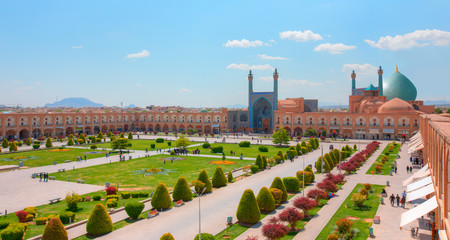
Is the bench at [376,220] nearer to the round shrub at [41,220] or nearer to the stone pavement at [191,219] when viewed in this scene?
the stone pavement at [191,219]

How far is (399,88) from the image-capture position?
7331 cm

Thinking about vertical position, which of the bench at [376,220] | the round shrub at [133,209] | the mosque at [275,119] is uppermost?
the mosque at [275,119]

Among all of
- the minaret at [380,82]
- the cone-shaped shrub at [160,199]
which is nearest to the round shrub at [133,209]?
the cone-shaped shrub at [160,199]

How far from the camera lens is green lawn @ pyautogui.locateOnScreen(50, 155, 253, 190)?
2625 cm

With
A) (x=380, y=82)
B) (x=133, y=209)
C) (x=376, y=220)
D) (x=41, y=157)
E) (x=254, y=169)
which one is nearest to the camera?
(x=376, y=220)

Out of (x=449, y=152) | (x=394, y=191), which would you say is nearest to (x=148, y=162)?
(x=394, y=191)

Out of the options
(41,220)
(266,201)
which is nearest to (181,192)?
(266,201)

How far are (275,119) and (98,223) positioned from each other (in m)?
56.5

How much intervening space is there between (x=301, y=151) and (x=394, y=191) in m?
18.9

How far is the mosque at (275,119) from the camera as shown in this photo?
5956cm

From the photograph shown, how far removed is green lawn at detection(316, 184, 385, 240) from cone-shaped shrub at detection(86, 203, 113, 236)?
9.81 meters

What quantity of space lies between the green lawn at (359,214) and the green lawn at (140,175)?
12032mm

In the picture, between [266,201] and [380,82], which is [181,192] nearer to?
[266,201]

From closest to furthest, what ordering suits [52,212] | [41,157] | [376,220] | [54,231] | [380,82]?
[54,231] → [376,220] → [52,212] → [41,157] → [380,82]
